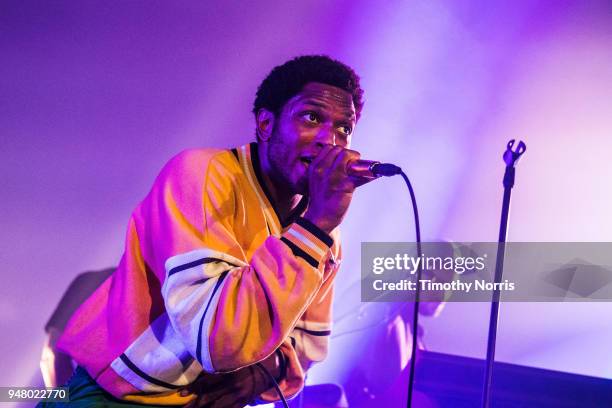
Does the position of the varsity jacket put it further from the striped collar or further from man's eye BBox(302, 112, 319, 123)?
man's eye BBox(302, 112, 319, 123)

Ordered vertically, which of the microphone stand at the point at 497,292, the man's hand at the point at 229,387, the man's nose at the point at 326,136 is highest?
the man's nose at the point at 326,136

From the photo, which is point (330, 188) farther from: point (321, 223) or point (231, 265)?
point (231, 265)

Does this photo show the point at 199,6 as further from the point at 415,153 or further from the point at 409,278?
the point at 409,278

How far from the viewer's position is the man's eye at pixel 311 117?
149cm

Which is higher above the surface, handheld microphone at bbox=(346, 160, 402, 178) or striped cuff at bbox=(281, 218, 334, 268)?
handheld microphone at bbox=(346, 160, 402, 178)

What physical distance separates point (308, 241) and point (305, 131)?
417 millimetres

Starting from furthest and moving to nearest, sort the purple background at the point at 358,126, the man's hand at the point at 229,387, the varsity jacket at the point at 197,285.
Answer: the purple background at the point at 358,126
the man's hand at the point at 229,387
the varsity jacket at the point at 197,285

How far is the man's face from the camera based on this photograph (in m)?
1.45

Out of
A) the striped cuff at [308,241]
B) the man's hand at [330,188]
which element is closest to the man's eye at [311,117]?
the man's hand at [330,188]

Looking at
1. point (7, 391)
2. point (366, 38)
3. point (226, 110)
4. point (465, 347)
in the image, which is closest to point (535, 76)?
point (366, 38)

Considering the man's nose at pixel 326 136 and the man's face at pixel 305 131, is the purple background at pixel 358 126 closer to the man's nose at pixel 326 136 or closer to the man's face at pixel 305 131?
the man's face at pixel 305 131

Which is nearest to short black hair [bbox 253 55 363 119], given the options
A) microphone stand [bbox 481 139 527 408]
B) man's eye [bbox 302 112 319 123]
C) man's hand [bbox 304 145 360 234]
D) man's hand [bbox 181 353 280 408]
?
man's eye [bbox 302 112 319 123]

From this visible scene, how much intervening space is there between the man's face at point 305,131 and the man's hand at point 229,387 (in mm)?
554

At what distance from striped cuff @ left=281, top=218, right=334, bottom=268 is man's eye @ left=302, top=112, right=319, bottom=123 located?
0.40 metres
